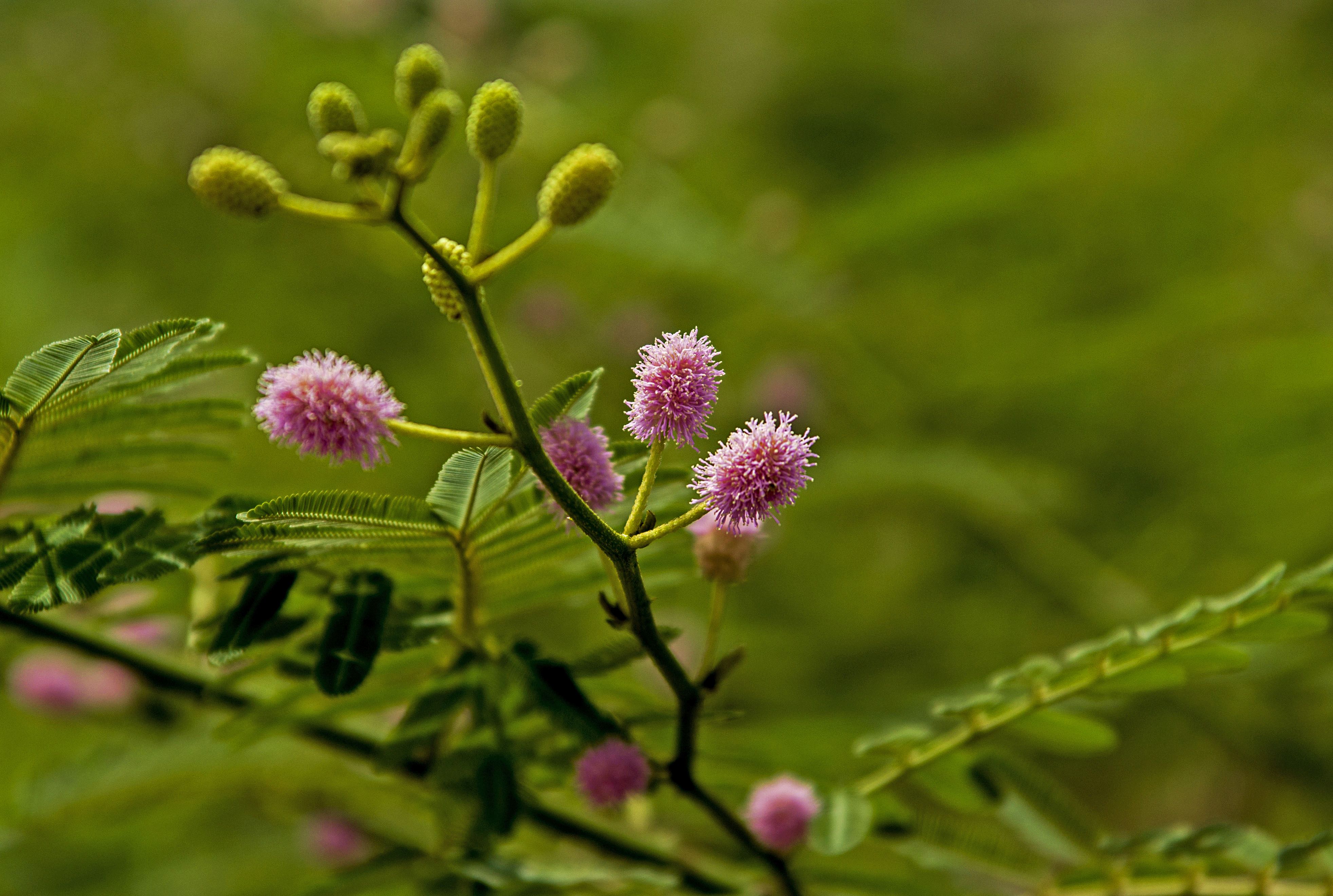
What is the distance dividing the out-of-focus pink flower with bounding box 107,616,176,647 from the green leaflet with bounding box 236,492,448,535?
3.42 feet

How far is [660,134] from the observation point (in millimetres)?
4828

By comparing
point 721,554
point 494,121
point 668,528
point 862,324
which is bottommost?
point 668,528

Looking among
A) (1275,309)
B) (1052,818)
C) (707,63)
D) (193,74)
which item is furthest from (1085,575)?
(193,74)

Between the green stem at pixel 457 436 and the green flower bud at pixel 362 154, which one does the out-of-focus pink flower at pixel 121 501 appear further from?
the green flower bud at pixel 362 154

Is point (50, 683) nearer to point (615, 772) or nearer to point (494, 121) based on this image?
point (615, 772)

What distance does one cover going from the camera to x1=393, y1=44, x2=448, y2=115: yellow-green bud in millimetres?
1250

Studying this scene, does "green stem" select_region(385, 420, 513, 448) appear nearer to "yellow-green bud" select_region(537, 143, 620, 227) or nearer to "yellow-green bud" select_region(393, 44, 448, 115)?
"yellow-green bud" select_region(537, 143, 620, 227)

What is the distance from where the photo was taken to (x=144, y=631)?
2.39 metres

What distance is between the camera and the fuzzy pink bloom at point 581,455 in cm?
135

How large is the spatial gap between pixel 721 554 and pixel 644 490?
1.38 ft

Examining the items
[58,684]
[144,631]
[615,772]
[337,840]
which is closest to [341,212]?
[615,772]

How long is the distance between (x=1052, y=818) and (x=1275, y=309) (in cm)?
330

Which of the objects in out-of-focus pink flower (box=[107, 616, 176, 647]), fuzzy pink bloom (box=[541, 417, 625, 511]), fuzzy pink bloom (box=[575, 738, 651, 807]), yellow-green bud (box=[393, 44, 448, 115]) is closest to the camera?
yellow-green bud (box=[393, 44, 448, 115])

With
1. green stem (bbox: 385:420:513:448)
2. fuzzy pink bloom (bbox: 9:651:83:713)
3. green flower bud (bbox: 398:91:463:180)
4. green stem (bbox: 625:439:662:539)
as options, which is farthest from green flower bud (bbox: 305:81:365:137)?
fuzzy pink bloom (bbox: 9:651:83:713)
